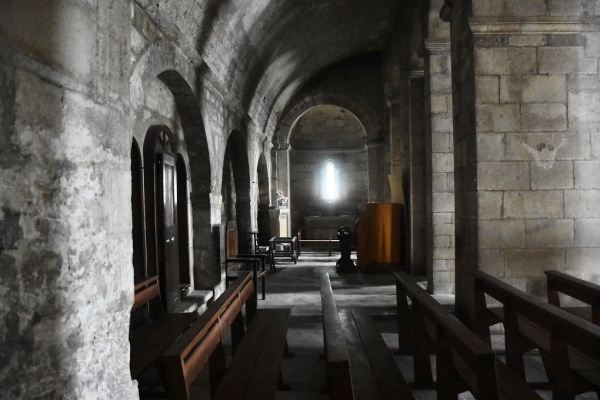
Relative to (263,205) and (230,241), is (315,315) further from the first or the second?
(263,205)

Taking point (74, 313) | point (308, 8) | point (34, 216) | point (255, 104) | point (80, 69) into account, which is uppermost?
point (308, 8)

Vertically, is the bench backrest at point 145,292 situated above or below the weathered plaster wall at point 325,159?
below

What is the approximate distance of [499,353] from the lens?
3561mm

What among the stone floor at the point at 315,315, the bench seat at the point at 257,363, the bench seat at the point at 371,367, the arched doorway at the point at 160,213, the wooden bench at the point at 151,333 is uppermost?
the arched doorway at the point at 160,213

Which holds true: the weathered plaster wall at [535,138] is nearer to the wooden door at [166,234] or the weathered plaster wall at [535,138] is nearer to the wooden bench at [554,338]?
the wooden bench at [554,338]

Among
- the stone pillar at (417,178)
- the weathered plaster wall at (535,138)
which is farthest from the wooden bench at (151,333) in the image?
the stone pillar at (417,178)

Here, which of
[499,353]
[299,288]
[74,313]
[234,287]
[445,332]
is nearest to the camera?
[74,313]

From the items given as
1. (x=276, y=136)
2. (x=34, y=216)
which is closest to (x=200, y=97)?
(x=34, y=216)

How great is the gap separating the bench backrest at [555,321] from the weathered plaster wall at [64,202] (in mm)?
1905

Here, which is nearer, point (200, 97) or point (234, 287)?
point (234, 287)

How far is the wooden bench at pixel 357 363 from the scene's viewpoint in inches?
68.3

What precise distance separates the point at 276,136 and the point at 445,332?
10323 millimetres

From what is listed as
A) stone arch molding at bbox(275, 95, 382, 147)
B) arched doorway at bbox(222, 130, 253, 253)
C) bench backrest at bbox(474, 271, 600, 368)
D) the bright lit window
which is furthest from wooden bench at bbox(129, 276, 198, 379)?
the bright lit window

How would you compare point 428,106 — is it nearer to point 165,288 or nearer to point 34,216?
point 165,288
